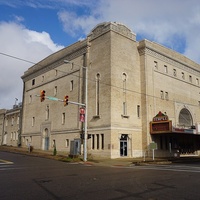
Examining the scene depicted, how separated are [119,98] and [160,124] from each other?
6.95m

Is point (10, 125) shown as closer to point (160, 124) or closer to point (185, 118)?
point (160, 124)

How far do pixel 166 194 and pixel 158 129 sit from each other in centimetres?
2634

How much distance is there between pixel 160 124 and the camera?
112 ft

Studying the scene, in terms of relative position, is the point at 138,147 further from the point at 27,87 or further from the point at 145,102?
the point at 27,87

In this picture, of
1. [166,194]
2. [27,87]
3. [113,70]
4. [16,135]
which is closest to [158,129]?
[113,70]

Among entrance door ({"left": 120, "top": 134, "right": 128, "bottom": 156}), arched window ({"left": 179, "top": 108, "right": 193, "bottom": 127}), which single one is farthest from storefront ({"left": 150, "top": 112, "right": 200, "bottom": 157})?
entrance door ({"left": 120, "top": 134, "right": 128, "bottom": 156})

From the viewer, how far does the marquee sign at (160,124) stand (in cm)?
3303

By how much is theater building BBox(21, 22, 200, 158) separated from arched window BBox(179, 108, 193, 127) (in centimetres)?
2

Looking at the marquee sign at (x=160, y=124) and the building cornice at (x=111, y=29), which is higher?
the building cornice at (x=111, y=29)

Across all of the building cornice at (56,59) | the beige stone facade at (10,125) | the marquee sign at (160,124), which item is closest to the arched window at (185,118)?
the marquee sign at (160,124)

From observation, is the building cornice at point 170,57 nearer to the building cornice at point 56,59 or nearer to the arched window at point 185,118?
the arched window at point 185,118

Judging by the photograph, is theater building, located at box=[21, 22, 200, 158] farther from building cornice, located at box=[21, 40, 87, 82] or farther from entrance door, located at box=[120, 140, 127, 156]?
building cornice, located at box=[21, 40, 87, 82]

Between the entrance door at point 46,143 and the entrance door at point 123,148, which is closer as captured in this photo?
the entrance door at point 123,148

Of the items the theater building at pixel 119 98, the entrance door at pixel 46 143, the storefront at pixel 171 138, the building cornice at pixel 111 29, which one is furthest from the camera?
the entrance door at pixel 46 143
